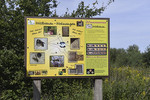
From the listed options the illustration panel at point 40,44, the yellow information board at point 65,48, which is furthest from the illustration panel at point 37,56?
the illustration panel at point 40,44

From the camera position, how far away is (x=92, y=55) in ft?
17.4

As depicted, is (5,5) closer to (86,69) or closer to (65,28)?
(65,28)

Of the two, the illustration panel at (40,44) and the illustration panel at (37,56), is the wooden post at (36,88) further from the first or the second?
the illustration panel at (40,44)

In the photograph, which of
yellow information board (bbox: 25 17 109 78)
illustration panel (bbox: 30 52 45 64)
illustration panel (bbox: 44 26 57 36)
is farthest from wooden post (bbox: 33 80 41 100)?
illustration panel (bbox: 44 26 57 36)

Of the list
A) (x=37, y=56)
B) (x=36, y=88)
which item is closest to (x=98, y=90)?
(x=36, y=88)

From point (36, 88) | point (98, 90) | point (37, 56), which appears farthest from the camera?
point (98, 90)

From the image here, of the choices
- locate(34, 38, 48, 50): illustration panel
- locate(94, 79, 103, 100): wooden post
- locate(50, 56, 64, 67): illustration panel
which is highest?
locate(34, 38, 48, 50): illustration panel

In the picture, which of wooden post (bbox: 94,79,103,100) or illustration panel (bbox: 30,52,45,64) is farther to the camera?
wooden post (bbox: 94,79,103,100)

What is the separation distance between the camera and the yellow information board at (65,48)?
5098mm

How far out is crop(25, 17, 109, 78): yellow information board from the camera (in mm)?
5098

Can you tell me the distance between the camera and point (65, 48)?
5.18 m

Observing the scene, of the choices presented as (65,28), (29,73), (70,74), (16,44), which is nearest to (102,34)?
(65,28)

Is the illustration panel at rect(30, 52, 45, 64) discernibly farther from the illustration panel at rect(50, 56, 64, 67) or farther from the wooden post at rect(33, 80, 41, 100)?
the wooden post at rect(33, 80, 41, 100)

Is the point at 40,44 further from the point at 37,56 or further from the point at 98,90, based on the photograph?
the point at 98,90
